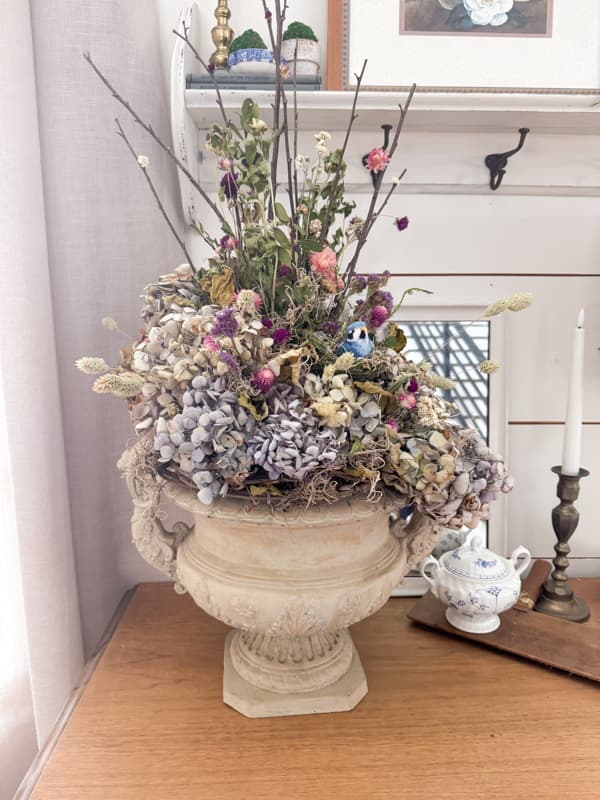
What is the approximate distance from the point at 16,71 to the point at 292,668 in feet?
2.81

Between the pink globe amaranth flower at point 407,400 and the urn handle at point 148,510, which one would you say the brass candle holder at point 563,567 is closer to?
the pink globe amaranth flower at point 407,400

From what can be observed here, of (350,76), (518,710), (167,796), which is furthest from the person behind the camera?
(350,76)

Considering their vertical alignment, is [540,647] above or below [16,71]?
Result: below

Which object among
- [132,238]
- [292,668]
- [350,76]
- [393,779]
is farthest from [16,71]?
[393,779]

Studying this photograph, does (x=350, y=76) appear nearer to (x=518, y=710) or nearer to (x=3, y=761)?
(x=518, y=710)

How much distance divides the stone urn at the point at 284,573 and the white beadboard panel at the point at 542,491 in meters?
0.35

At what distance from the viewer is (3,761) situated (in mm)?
918

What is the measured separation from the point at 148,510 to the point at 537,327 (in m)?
0.70

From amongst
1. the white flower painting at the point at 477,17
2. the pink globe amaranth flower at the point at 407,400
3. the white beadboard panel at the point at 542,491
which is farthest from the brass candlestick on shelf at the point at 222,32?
the white beadboard panel at the point at 542,491

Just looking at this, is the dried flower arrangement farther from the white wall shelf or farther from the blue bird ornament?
the white wall shelf

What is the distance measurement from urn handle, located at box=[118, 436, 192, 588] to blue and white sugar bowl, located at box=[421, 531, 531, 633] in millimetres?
369

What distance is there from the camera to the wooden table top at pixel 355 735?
0.59m

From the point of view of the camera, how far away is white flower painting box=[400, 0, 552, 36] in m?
0.83

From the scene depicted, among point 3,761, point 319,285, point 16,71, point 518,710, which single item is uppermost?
point 16,71
